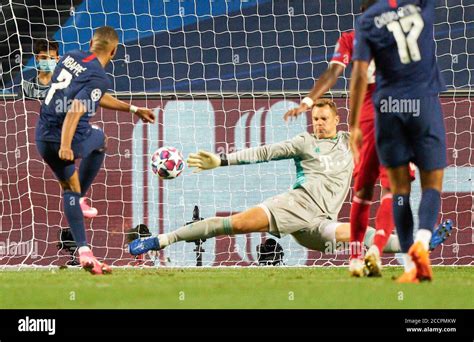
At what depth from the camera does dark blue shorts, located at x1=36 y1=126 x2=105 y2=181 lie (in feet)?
26.6

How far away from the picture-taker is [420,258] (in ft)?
19.3

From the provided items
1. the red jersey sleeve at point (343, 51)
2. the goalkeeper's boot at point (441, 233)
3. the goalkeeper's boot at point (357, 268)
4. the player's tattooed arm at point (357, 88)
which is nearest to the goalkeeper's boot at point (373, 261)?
the goalkeeper's boot at point (357, 268)

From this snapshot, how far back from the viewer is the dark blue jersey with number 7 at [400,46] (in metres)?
6.14

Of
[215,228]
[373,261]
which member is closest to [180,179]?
[215,228]

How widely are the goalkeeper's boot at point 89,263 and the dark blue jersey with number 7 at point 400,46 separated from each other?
2.47 meters

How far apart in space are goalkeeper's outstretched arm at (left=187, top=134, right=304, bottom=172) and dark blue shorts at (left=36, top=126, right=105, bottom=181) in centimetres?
75

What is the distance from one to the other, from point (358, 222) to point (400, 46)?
1435 millimetres

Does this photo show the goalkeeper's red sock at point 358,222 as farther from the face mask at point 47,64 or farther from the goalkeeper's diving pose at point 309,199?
the face mask at point 47,64

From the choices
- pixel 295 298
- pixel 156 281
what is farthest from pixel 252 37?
pixel 295 298

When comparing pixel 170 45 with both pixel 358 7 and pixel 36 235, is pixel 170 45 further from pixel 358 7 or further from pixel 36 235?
pixel 36 235

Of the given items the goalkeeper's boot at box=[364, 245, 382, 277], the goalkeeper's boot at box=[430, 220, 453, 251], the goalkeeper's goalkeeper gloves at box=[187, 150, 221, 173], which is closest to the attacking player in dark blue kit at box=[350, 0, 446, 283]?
the goalkeeper's boot at box=[364, 245, 382, 277]

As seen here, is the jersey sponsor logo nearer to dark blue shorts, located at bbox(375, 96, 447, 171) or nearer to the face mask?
the face mask

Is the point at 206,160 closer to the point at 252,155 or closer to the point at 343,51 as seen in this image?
the point at 252,155

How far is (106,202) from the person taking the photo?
34.2 feet
